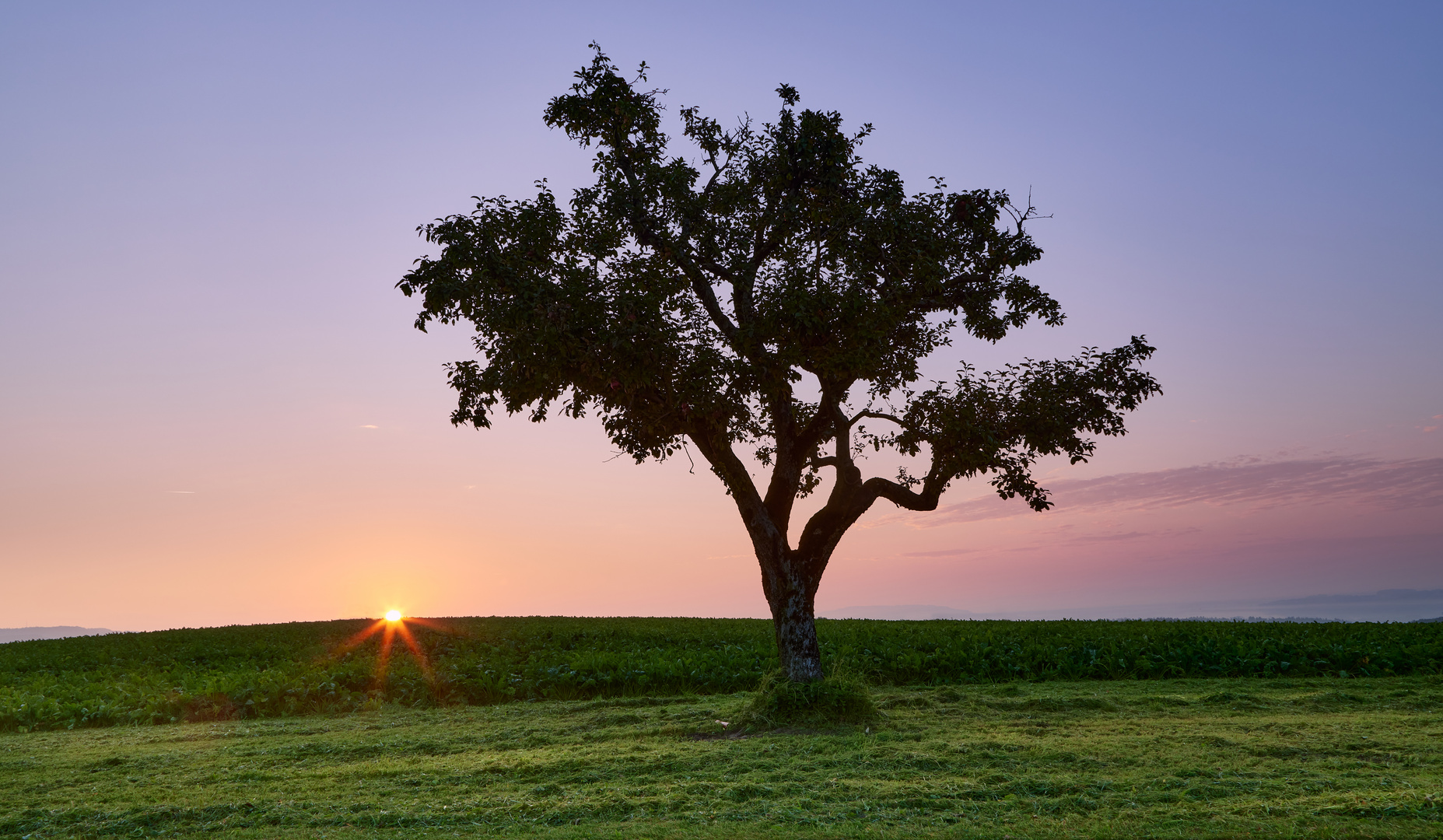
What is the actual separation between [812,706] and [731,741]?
→ 6.45 feet

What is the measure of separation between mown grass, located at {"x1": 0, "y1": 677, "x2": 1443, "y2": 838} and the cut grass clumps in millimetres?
439

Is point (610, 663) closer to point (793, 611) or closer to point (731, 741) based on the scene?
point (793, 611)

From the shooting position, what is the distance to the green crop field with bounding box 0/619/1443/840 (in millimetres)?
9586

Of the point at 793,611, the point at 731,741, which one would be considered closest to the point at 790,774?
the point at 731,741

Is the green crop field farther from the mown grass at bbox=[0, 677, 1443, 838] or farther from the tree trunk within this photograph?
the tree trunk

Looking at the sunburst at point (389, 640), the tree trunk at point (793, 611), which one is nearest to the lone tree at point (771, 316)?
the tree trunk at point (793, 611)

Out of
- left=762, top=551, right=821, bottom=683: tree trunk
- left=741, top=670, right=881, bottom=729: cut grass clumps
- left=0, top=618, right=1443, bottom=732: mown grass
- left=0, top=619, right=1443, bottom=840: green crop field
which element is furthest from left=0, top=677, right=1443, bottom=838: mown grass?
left=0, top=618, right=1443, bottom=732: mown grass

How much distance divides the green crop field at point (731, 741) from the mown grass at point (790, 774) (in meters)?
0.06

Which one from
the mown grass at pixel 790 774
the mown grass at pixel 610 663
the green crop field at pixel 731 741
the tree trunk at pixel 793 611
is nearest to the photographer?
the mown grass at pixel 790 774

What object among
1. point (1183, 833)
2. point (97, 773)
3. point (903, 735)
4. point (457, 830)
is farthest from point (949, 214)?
point (97, 773)

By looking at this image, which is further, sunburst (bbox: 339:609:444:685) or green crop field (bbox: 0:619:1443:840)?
sunburst (bbox: 339:609:444:685)

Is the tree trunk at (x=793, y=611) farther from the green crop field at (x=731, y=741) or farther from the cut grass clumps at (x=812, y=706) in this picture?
the green crop field at (x=731, y=741)

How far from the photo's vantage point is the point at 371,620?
3603 centimetres

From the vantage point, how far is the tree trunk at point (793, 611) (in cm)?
1616
